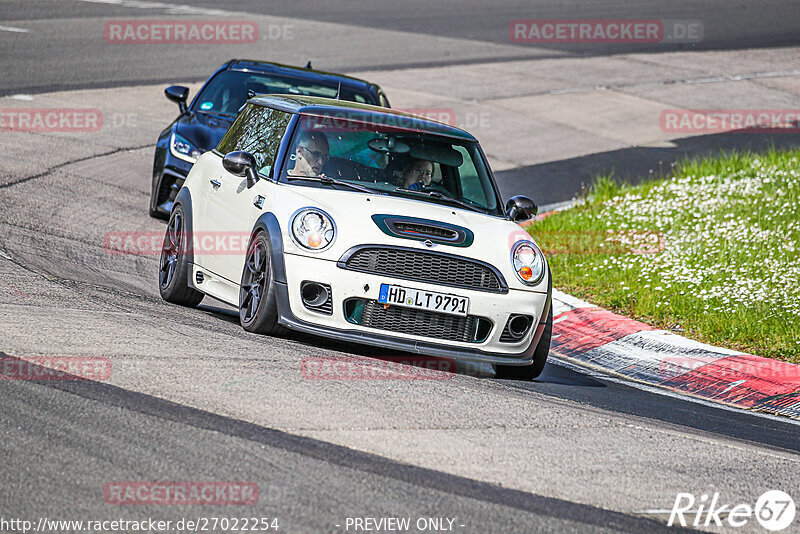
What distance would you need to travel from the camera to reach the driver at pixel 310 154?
25.3ft

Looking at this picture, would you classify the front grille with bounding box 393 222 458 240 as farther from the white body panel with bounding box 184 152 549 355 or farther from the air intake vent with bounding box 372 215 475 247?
the white body panel with bounding box 184 152 549 355

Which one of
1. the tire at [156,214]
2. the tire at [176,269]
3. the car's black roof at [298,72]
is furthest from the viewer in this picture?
the car's black roof at [298,72]

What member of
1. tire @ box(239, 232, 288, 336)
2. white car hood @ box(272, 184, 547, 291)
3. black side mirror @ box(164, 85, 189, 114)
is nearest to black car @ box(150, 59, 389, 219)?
black side mirror @ box(164, 85, 189, 114)

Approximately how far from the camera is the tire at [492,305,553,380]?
7543mm

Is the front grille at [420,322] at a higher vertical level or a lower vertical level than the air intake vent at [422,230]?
lower

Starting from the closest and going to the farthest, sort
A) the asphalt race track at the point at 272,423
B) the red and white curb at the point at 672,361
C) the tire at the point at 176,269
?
the asphalt race track at the point at 272,423 → the red and white curb at the point at 672,361 → the tire at the point at 176,269

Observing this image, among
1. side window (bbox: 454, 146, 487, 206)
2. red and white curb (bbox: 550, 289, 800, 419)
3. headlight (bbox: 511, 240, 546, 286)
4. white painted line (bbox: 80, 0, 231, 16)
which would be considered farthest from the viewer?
white painted line (bbox: 80, 0, 231, 16)

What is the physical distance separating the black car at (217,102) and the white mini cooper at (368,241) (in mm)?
2895

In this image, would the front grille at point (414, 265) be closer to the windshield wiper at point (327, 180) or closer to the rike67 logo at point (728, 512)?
the windshield wiper at point (327, 180)

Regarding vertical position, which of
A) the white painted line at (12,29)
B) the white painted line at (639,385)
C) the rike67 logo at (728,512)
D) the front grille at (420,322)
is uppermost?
the white painted line at (12,29)

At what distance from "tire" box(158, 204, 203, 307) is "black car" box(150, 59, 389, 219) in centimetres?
249

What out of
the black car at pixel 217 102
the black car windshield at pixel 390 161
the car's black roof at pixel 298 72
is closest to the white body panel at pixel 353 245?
the black car windshield at pixel 390 161

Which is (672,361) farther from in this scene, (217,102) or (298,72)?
(217,102)

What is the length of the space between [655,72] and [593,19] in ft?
19.0
